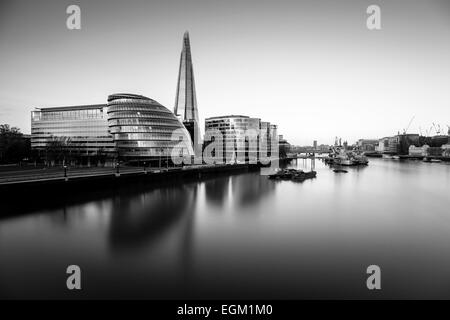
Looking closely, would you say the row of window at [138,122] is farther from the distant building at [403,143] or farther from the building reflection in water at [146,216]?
the distant building at [403,143]

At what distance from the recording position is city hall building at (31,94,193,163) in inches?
2079

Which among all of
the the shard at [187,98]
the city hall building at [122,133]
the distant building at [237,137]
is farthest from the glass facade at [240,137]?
the city hall building at [122,133]

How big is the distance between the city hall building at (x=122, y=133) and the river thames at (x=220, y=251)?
2879 cm

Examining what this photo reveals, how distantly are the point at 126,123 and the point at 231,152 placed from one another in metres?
57.0

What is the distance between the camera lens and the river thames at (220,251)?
10148 millimetres

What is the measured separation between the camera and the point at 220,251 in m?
14.0

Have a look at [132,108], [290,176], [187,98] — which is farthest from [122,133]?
[187,98]

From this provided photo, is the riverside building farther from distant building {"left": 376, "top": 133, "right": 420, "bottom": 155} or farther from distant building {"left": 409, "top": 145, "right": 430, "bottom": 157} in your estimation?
distant building {"left": 376, "top": 133, "right": 420, "bottom": 155}

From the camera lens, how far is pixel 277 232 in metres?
17.7

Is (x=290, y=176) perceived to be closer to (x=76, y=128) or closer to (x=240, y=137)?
(x=76, y=128)

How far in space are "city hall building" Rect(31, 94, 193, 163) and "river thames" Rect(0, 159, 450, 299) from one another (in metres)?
28.8

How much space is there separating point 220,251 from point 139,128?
44184mm
